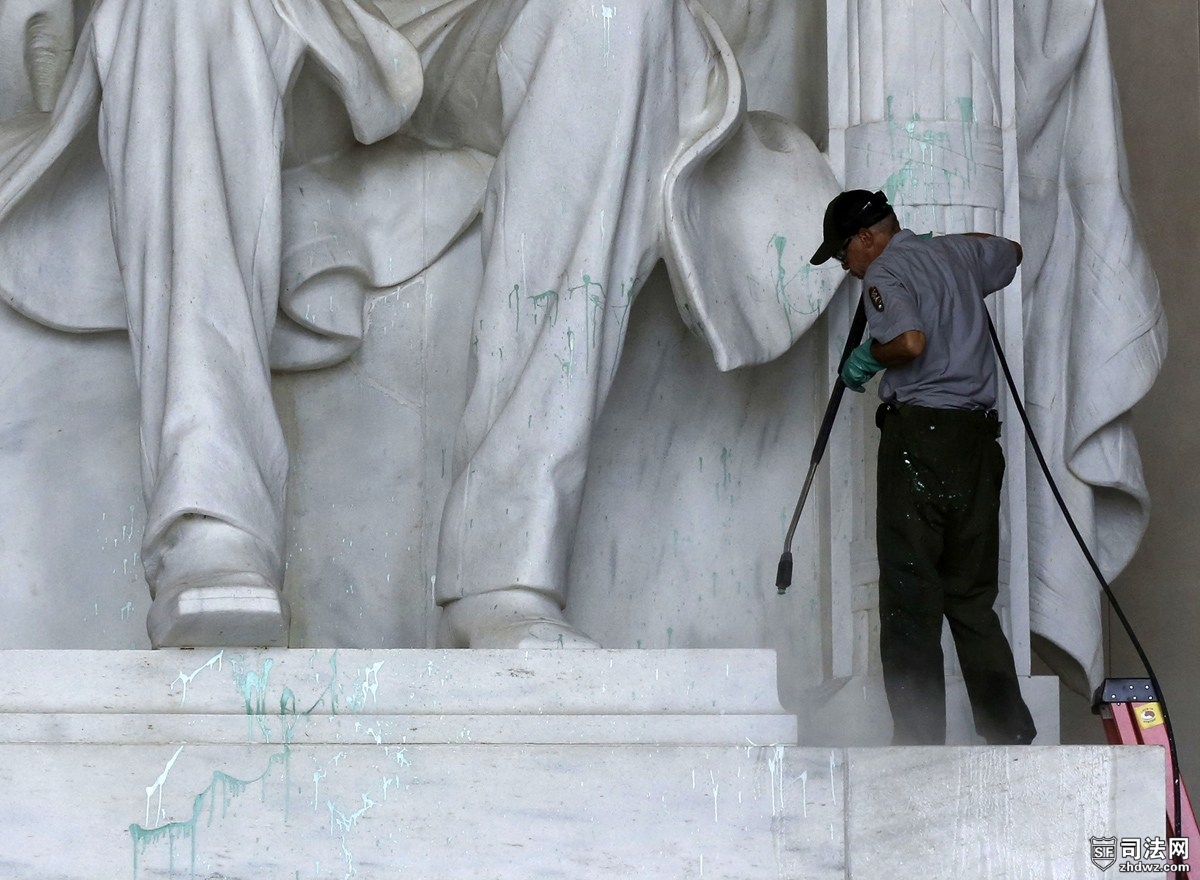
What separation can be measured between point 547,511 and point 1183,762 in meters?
1.80

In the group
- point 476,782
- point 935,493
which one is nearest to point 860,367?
point 935,493

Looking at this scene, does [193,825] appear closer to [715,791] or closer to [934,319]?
[715,791]

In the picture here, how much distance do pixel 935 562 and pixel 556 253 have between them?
0.67 meters

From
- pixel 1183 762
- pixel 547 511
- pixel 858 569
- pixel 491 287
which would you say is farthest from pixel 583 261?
pixel 1183 762

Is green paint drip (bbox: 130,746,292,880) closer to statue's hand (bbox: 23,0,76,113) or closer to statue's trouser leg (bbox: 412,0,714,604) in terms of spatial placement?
statue's trouser leg (bbox: 412,0,714,604)

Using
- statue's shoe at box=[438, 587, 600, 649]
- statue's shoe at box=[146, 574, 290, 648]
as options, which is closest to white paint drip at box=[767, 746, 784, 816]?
statue's shoe at box=[438, 587, 600, 649]

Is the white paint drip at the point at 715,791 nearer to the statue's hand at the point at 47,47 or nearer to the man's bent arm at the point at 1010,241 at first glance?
the man's bent arm at the point at 1010,241

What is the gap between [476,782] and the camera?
9.59ft

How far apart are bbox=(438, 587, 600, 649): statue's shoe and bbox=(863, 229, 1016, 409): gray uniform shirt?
22.5 inches

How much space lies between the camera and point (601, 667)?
3062mm

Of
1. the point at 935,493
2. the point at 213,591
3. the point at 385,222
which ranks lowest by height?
the point at 213,591

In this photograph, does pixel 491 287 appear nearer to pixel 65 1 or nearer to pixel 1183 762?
pixel 65 1

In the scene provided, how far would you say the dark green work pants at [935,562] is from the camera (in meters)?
3.41

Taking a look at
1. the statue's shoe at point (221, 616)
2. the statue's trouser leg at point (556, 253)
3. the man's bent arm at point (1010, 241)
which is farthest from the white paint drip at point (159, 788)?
the man's bent arm at point (1010, 241)
